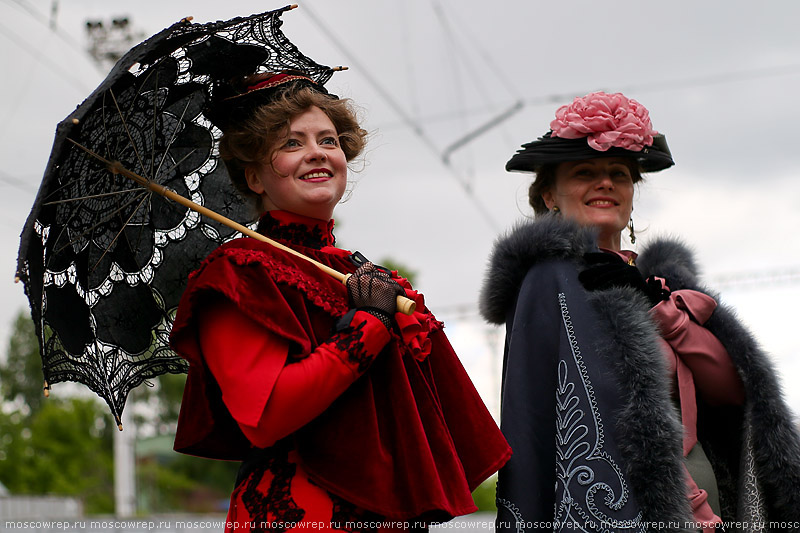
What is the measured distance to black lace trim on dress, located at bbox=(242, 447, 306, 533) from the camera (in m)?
2.43

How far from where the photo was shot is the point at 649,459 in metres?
2.76

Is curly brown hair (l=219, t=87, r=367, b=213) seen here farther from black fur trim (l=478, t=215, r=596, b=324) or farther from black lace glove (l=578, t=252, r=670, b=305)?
black lace glove (l=578, t=252, r=670, b=305)

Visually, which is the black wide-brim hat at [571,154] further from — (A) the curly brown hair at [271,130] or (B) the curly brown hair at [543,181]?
(A) the curly brown hair at [271,130]

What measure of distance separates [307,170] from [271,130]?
159mm

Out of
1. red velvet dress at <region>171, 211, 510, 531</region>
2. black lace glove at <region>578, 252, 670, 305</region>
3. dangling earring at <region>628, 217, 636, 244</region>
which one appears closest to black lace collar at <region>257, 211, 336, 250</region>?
red velvet dress at <region>171, 211, 510, 531</region>

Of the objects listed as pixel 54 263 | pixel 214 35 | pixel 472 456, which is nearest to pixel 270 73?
pixel 214 35

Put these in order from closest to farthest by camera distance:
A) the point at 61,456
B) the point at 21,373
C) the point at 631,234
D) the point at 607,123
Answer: the point at 607,123
the point at 631,234
the point at 61,456
the point at 21,373

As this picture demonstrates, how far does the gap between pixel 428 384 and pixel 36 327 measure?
3.77 ft

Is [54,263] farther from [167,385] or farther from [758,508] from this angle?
[167,385]

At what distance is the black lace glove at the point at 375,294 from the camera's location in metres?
2.54

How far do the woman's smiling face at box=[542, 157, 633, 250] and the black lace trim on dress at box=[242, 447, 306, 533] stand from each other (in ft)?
4.48

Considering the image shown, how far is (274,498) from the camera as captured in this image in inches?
97.3

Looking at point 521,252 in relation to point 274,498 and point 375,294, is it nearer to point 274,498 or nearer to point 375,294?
point 375,294

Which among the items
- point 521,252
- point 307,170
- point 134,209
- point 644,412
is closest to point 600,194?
point 521,252
